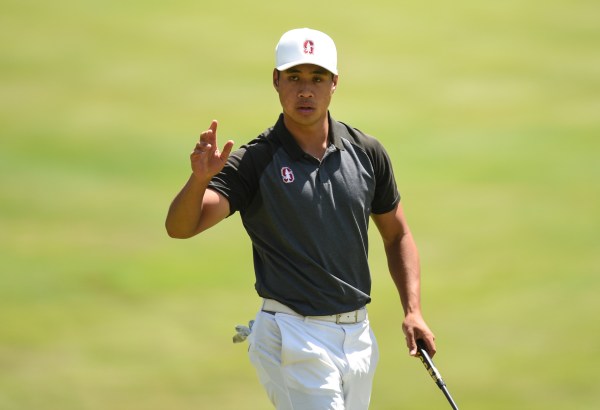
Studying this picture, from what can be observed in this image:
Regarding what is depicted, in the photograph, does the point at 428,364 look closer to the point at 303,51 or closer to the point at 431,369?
the point at 431,369

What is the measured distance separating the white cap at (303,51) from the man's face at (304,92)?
43 millimetres

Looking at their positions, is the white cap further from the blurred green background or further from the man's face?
the blurred green background

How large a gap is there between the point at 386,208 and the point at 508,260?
3.63 m

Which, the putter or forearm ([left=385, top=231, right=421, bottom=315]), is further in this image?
forearm ([left=385, top=231, right=421, bottom=315])

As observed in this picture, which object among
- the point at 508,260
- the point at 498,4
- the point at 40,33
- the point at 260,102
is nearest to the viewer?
the point at 508,260

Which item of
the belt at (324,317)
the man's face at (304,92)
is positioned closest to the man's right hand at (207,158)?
the man's face at (304,92)

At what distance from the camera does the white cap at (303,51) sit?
4121 mm

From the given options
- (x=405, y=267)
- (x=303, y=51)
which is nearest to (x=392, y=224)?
(x=405, y=267)

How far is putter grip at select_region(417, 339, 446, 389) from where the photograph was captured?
4270mm

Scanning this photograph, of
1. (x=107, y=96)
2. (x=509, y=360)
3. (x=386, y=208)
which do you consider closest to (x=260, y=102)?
(x=107, y=96)

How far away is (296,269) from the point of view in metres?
4.09

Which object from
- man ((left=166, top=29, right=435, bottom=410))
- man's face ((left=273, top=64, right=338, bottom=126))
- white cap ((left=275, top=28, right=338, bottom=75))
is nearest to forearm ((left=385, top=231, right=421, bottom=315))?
man ((left=166, top=29, right=435, bottom=410))

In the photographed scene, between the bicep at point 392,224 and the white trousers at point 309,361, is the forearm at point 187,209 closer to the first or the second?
the white trousers at point 309,361

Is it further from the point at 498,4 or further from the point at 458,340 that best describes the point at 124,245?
the point at 498,4
